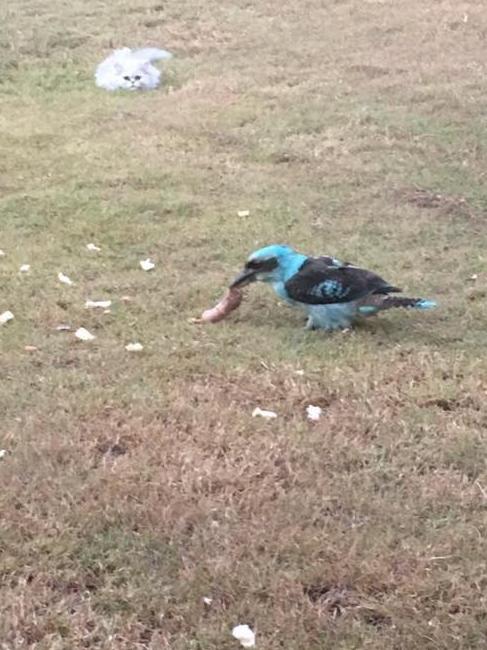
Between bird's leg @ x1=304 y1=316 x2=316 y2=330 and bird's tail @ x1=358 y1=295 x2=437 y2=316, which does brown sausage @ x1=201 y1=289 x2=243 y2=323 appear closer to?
bird's leg @ x1=304 y1=316 x2=316 y2=330

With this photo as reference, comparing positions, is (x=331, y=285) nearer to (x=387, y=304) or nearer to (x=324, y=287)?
(x=324, y=287)

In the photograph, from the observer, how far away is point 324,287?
15.9 feet

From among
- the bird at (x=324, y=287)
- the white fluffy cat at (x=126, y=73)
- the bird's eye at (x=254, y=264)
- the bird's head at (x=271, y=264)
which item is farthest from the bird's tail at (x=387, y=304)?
the white fluffy cat at (x=126, y=73)

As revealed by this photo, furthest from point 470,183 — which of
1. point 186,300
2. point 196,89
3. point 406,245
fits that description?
point 196,89

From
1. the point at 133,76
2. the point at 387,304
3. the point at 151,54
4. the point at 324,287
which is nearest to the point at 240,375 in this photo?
the point at 324,287

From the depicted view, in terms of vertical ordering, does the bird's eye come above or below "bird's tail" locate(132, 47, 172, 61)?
above

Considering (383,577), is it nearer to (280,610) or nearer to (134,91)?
Result: (280,610)

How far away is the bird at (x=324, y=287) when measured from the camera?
4.81 meters

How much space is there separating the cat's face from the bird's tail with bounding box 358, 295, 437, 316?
216 inches

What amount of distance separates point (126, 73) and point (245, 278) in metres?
5.36

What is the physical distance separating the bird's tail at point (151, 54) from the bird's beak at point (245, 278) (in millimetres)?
5710

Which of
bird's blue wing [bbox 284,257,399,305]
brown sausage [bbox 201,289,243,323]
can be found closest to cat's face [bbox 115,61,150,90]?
brown sausage [bbox 201,289,243,323]

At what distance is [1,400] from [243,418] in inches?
36.8

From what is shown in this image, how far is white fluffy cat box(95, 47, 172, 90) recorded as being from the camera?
9.78 metres
